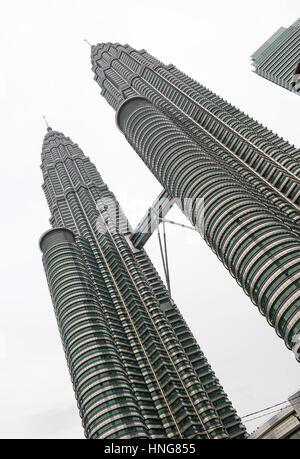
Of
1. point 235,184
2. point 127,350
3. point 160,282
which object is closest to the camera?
point 235,184

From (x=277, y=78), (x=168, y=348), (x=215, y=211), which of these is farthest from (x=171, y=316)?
(x=277, y=78)

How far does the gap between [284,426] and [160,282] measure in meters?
99.3

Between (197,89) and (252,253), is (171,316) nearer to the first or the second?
(252,253)

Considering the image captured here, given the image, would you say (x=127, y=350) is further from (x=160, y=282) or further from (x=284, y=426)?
(x=284, y=426)

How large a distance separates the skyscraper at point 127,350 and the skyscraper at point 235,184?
39.1 meters

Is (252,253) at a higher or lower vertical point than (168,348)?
lower

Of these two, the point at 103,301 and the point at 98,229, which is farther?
the point at 98,229

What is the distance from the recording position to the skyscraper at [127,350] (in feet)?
314

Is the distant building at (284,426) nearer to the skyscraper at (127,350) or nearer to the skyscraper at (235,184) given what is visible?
the skyscraper at (235,184)

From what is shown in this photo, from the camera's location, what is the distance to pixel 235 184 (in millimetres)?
109688

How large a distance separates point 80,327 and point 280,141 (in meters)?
104

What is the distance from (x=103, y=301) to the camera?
135 meters

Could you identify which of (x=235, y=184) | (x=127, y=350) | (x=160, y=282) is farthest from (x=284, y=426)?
(x=160, y=282)
